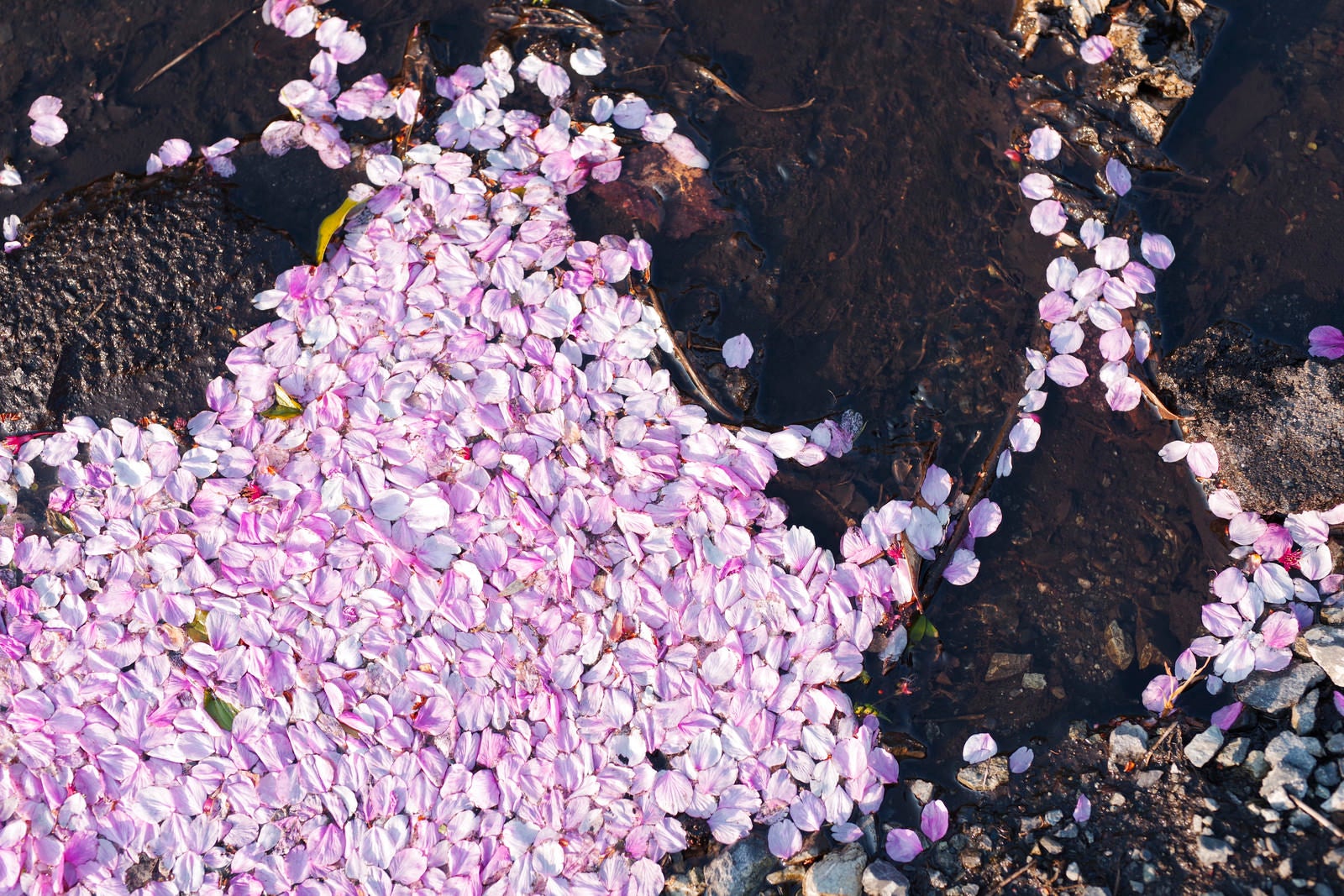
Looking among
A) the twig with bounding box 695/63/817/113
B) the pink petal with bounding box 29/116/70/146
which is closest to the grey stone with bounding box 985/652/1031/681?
the twig with bounding box 695/63/817/113

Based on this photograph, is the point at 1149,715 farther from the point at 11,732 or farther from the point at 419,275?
the point at 11,732

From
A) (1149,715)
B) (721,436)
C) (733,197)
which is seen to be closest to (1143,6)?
(733,197)

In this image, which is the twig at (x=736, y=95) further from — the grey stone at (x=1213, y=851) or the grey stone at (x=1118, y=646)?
the grey stone at (x=1213, y=851)

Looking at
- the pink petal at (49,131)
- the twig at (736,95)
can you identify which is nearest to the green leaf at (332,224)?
the pink petal at (49,131)

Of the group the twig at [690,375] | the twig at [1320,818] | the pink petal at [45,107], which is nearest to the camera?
the twig at [1320,818]

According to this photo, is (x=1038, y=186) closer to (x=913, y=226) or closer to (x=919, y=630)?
(x=913, y=226)
